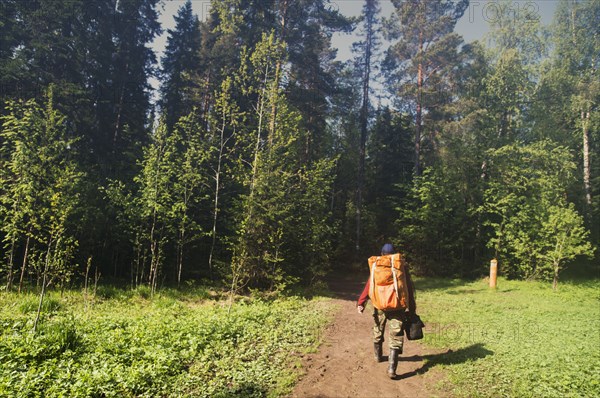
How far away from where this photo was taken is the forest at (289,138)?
13.2 m

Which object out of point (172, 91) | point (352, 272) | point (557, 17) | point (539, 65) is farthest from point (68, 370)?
point (557, 17)

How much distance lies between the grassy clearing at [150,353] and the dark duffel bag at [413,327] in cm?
202

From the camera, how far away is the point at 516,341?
7.04 metres

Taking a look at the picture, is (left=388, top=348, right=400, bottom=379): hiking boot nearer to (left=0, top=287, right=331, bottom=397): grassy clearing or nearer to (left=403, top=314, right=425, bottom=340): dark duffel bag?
(left=403, top=314, right=425, bottom=340): dark duffel bag

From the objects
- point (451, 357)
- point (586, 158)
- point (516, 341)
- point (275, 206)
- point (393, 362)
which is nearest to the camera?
point (393, 362)

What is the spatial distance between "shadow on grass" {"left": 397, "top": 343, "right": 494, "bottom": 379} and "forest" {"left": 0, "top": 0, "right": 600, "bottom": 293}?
6802 mm

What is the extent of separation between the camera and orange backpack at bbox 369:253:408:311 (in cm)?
526

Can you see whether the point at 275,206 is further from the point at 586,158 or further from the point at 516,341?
the point at 586,158

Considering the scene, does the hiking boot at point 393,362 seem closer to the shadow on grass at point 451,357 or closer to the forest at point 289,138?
the shadow on grass at point 451,357

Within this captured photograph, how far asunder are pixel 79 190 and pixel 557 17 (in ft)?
108

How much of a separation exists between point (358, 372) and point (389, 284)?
5.04 feet

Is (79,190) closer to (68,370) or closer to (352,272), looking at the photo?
(68,370)

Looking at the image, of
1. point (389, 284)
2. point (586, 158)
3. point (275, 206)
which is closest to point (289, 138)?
point (275, 206)

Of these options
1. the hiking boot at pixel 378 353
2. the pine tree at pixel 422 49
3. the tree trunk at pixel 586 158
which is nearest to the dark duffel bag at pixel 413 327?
the hiking boot at pixel 378 353
